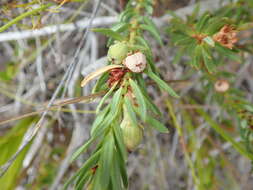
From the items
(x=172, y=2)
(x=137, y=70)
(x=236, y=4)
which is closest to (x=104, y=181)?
(x=137, y=70)

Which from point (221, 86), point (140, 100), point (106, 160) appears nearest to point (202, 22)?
point (221, 86)

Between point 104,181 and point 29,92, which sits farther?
point 29,92

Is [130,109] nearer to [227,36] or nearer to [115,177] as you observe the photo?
[115,177]

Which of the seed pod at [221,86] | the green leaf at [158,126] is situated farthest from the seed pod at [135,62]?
the seed pod at [221,86]

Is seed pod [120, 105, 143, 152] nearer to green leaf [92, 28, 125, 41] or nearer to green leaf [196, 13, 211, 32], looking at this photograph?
green leaf [92, 28, 125, 41]

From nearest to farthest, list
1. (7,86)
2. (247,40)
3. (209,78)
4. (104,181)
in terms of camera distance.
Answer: (104,181)
(209,78)
(247,40)
(7,86)

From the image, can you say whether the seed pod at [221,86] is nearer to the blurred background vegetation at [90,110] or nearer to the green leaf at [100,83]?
the blurred background vegetation at [90,110]

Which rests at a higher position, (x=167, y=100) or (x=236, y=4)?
(x=236, y=4)

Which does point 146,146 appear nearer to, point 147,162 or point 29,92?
point 147,162
